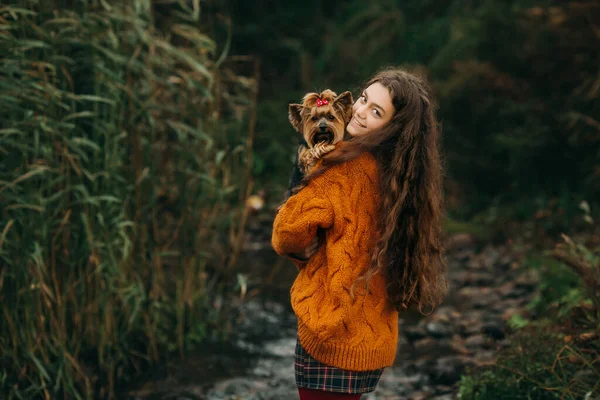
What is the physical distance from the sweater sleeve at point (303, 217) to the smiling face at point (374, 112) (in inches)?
8.7

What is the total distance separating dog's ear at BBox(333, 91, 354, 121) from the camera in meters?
2.55

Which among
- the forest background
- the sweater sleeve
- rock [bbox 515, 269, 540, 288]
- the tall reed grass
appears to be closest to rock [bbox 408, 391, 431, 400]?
the forest background

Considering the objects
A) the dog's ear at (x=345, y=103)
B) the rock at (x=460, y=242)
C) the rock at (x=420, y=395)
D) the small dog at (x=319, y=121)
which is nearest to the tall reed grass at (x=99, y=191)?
the rock at (x=420, y=395)

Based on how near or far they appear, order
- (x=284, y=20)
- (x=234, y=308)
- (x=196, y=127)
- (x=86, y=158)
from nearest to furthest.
Answer: (x=86, y=158) < (x=196, y=127) < (x=234, y=308) < (x=284, y=20)

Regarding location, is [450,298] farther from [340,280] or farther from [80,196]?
[340,280]

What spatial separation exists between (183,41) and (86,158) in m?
1.71

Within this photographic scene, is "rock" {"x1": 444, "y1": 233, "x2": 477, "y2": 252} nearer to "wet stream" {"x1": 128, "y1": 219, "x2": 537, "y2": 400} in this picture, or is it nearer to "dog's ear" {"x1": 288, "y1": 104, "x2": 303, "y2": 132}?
"wet stream" {"x1": 128, "y1": 219, "x2": 537, "y2": 400}

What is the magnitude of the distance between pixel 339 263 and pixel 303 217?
0.18 meters

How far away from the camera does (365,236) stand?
2604 mm

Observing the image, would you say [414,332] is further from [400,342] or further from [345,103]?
[345,103]

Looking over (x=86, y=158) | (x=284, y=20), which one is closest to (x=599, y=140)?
(x=86, y=158)

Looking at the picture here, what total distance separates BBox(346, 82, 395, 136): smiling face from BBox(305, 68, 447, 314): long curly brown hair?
19 mm

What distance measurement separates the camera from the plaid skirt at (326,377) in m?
2.62

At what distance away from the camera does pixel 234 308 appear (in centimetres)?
509
